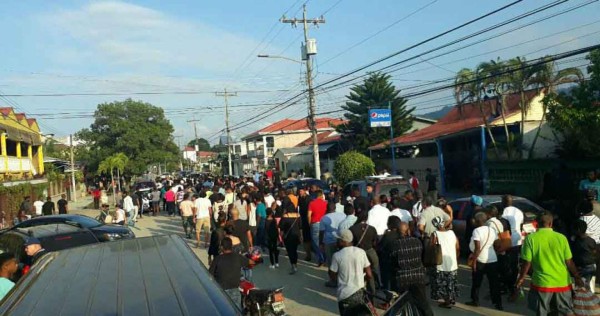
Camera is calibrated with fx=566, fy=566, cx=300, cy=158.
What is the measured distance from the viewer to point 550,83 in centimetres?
2045

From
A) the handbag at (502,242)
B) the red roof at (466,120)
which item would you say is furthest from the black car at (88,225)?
the red roof at (466,120)

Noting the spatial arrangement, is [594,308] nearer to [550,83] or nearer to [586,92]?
[586,92]

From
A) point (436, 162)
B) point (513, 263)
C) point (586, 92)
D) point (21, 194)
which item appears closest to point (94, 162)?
point (21, 194)

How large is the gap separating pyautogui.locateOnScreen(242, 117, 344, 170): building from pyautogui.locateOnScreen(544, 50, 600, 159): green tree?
47.9 m

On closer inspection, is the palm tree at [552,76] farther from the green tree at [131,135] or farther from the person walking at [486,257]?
the green tree at [131,135]

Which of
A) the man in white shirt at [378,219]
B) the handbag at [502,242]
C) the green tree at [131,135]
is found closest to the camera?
the handbag at [502,242]

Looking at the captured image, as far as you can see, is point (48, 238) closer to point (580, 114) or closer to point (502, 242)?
point (502, 242)

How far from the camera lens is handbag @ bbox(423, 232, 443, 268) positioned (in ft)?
26.5

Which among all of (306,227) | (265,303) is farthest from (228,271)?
(306,227)

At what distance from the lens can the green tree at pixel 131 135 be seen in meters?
60.8

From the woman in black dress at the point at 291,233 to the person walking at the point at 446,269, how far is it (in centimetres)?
411

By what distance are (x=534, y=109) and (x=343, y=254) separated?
23286 mm

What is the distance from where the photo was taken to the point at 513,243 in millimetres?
8812

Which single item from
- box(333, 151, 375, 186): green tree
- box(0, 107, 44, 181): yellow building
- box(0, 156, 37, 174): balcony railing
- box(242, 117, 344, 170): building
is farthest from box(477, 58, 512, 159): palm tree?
box(242, 117, 344, 170): building
